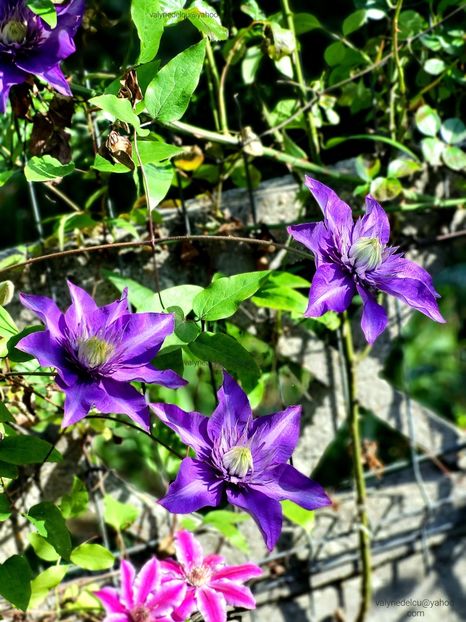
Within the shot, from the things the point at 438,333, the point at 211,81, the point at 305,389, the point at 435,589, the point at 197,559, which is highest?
the point at 211,81

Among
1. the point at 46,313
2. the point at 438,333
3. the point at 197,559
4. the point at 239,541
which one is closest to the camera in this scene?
the point at 46,313

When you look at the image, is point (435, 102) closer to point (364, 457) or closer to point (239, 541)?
point (364, 457)

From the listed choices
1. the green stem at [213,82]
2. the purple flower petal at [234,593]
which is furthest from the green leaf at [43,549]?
the green stem at [213,82]

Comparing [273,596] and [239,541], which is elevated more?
[239,541]

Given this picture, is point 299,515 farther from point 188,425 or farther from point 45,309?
point 45,309

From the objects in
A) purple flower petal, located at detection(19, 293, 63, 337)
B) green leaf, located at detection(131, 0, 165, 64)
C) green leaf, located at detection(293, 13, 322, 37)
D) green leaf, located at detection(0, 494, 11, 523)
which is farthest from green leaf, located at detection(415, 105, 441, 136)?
green leaf, located at detection(0, 494, 11, 523)

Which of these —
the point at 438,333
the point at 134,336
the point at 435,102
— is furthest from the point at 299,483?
the point at 438,333

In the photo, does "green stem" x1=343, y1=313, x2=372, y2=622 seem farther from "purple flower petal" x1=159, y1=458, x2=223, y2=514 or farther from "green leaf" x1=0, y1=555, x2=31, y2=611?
"green leaf" x1=0, y1=555, x2=31, y2=611
